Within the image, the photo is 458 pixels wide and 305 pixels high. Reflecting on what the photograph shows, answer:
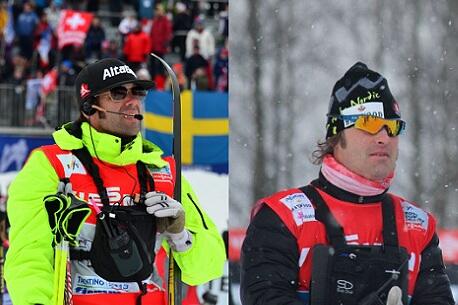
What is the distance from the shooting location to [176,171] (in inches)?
158

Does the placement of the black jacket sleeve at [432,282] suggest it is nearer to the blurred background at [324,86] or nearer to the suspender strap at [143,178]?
the blurred background at [324,86]

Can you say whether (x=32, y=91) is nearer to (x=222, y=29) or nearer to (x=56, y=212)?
(x=222, y=29)

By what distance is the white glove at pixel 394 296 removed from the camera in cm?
309

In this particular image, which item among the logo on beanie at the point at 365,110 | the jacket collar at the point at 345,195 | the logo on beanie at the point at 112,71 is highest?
the logo on beanie at the point at 112,71

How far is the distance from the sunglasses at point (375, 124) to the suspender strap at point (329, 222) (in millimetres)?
245

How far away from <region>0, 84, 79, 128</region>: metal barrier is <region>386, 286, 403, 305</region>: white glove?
16.8 metres

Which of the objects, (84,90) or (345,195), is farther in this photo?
(84,90)

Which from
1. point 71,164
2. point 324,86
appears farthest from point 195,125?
point 324,86

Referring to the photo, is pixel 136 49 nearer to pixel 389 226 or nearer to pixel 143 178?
pixel 143 178

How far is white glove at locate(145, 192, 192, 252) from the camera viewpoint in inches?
153

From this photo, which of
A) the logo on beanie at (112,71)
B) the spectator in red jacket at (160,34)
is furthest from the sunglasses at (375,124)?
the spectator in red jacket at (160,34)

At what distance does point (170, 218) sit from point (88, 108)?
2.09ft

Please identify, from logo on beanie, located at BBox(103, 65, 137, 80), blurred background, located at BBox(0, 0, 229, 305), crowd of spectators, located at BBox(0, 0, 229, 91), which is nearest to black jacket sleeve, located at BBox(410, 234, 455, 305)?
logo on beanie, located at BBox(103, 65, 137, 80)

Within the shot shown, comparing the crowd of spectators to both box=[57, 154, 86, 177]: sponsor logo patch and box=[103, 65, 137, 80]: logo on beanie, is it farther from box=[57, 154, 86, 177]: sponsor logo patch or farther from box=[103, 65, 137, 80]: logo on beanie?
box=[57, 154, 86, 177]: sponsor logo patch
